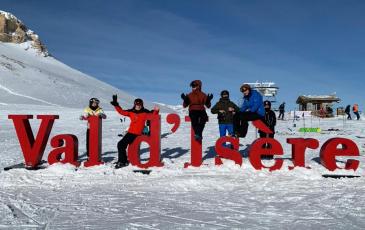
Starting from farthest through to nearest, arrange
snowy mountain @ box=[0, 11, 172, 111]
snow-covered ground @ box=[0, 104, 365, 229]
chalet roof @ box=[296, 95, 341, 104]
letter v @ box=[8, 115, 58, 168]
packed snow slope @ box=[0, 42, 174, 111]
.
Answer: snowy mountain @ box=[0, 11, 172, 111], packed snow slope @ box=[0, 42, 174, 111], chalet roof @ box=[296, 95, 341, 104], letter v @ box=[8, 115, 58, 168], snow-covered ground @ box=[0, 104, 365, 229]

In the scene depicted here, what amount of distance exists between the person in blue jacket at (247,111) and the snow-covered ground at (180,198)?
0.81 metres

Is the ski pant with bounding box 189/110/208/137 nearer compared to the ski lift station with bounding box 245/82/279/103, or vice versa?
the ski pant with bounding box 189/110/208/137

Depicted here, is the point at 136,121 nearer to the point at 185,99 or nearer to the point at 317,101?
the point at 185,99

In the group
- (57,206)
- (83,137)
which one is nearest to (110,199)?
(57,206)

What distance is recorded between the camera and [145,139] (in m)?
9.95

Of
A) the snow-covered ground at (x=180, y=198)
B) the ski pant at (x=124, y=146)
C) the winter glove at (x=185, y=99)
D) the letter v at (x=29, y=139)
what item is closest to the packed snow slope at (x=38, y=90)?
the letter v at (x=29, y=139)

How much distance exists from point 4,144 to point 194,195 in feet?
35.7

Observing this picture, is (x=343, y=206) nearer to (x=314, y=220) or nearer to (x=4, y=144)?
(x=314, y=220)

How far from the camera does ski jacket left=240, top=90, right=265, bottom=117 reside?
32.7ft

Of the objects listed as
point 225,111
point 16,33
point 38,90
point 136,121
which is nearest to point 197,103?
point 225,111

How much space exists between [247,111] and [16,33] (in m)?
158

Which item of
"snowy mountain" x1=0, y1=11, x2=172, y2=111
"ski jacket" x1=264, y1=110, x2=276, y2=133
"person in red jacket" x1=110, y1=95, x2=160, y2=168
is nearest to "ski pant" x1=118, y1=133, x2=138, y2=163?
"person in red jacket" x1=110, y1=95, x2=160, y2=168

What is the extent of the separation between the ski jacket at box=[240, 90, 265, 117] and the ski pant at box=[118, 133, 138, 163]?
2.60 m

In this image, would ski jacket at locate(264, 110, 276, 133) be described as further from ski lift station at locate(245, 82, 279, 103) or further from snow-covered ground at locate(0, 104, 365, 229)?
ski lift station at locate(245, 82, 279, 103)
